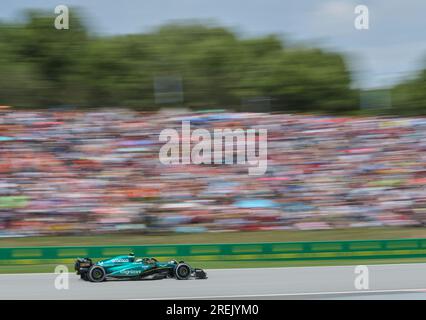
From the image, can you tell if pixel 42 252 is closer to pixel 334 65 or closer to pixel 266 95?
pixel 266 95

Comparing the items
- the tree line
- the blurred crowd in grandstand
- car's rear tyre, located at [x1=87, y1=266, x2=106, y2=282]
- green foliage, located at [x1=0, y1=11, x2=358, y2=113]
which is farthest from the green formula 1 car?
green foliage, located at [x1=0, y1=11, x2=358, y2=113]

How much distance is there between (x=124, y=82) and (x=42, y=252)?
33.1 ft

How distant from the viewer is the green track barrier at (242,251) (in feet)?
34.3

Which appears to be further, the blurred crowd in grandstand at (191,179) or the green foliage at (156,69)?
the green foliage at (156,69)

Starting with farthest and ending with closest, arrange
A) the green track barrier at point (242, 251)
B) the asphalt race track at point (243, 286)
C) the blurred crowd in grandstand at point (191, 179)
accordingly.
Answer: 1. the blurred crowd in grandstand at point (191, 179)
2. the green track barrier at point (242, 251)
3. the asphalt race track at point (243, 286)

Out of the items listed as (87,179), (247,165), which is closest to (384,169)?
(247,165)

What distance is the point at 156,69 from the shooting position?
2039 centimetres

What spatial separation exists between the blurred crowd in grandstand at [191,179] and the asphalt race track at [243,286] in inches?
131

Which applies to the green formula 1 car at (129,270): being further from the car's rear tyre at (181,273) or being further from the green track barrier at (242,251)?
the green track barrier at (242,251)

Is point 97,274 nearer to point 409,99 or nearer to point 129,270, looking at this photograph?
point 129,270

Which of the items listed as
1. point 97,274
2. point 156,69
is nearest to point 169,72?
point 156,69

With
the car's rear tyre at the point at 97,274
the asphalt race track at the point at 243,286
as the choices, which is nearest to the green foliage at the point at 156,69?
the asphalt race track at the point at 243,286

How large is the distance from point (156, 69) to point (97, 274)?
12.6 meters

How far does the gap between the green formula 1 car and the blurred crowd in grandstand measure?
14.2ft
